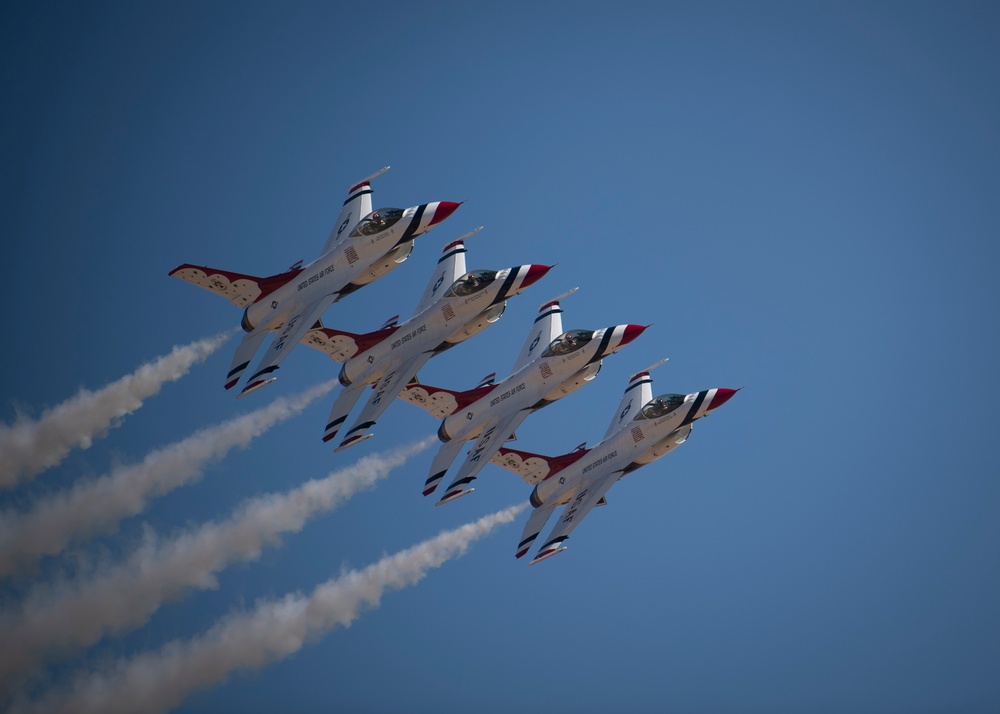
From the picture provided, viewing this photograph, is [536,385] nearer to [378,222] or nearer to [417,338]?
[417,338]

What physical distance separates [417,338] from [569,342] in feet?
21.3

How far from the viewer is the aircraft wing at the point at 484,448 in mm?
54719

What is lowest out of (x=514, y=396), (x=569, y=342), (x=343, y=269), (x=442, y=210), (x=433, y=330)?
(x=514, y=396)

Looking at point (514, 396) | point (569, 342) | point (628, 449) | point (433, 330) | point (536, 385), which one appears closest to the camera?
point (433, 330)

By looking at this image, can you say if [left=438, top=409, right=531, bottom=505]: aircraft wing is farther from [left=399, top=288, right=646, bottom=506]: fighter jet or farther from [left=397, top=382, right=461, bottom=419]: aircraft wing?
[left=397, top=382, right=461, bottom=419]: aircraft wing

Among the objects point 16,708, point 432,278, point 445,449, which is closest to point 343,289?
point 432,278

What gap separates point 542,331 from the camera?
194 feet

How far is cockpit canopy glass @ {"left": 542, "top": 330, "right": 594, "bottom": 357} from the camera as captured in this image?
5584 centimetres

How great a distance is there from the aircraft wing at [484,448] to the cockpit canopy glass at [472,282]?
18.5ft

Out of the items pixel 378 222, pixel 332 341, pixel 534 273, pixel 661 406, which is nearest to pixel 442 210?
pixel 378 222

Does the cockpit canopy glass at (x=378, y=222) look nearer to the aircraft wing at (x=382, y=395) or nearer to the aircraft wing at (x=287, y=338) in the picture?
the aircraft wing at (x=287, y=338)

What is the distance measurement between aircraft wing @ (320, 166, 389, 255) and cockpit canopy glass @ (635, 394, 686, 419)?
14958 millimetres

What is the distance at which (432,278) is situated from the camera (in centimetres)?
5797

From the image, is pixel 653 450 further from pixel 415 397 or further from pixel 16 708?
pixel 16 708
